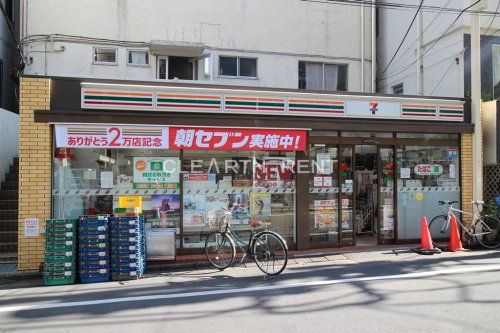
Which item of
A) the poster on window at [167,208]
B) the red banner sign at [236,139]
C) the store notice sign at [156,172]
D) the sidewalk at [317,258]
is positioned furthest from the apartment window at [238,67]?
the sidewalk at [317,258]

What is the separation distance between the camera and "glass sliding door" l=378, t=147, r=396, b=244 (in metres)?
11.0

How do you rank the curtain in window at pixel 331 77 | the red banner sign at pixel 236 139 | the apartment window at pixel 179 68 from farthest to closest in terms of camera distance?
the curtain in window at pixel 331 77 < the apartment window at pixel 179 68 < the red banner sign at pixel 236 139

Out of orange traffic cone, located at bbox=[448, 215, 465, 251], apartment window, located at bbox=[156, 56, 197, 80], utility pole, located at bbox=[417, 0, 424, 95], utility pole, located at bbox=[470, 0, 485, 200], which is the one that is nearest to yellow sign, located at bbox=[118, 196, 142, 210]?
apartment window, located at bbox=[156, 56, 197, 80]

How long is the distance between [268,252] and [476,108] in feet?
23.4

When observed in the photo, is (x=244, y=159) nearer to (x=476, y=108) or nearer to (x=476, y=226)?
(x=476, y=226)

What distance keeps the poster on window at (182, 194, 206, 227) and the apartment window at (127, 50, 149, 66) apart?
6.38 meters

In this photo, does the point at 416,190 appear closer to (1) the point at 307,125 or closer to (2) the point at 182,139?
(1) the point at 307,125

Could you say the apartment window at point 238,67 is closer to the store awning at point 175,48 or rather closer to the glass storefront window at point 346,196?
the store awning at point 175,48

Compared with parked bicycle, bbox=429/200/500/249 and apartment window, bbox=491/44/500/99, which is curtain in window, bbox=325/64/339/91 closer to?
apartment window, bbox=491/44/500/99

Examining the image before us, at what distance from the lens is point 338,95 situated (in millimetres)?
10391

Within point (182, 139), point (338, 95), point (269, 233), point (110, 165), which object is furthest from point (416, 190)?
point (110, 165)

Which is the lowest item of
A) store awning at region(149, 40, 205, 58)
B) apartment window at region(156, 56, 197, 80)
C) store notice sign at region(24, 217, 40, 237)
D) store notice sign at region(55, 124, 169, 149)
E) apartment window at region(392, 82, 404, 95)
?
store notice sign at region(24, 217, 40, 237)

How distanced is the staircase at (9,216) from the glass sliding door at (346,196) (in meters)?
7.52

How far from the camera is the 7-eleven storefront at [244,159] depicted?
904 cm
